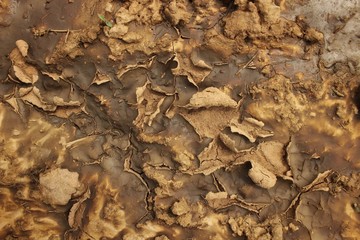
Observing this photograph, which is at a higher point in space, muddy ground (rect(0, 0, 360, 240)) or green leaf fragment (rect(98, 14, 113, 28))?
green leaf fragment (rect(98, 14, 113, 28))

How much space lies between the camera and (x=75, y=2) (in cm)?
271

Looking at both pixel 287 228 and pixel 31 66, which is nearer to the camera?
pixel 287 228

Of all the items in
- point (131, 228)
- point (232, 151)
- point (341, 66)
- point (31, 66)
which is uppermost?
point (341, 66)

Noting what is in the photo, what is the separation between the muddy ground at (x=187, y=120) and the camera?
8.53 ft

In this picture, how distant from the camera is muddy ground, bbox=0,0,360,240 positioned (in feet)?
8.53

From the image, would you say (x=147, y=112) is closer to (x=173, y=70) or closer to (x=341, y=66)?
(x=173, y=70)

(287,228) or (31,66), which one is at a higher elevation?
(31,66)

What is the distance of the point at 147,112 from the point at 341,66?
1366mm

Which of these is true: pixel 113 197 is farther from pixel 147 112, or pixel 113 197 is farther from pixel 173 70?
pixel 173 70

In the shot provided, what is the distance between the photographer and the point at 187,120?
2.62 meters

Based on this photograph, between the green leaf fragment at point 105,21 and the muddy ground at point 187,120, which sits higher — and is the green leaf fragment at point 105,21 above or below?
above

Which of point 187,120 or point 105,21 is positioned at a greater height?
point 105,21

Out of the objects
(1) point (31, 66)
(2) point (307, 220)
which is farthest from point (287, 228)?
(1) point (31, 66)

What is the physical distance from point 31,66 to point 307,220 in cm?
220
